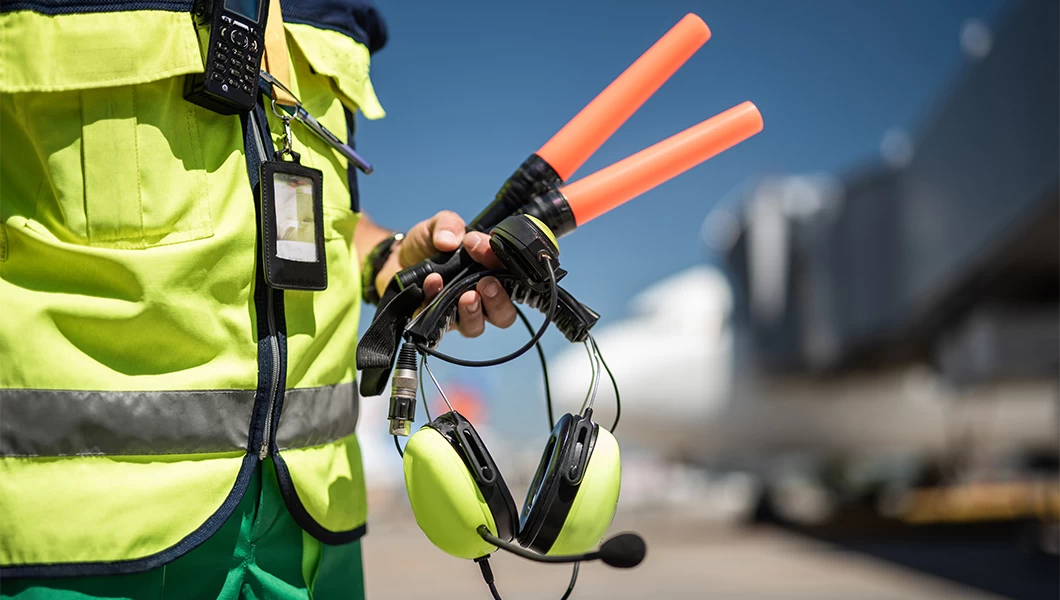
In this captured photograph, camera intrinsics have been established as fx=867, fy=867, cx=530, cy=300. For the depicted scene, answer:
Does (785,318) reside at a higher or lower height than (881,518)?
higher

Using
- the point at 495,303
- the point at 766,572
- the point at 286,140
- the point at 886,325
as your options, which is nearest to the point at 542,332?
the point at 495,303

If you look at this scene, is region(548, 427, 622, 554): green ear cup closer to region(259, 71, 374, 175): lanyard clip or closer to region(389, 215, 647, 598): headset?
region(389, 215, 647, 598): headset

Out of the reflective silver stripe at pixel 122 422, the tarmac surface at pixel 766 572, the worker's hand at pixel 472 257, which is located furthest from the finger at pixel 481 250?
the tarmac surface at pixel 766 572

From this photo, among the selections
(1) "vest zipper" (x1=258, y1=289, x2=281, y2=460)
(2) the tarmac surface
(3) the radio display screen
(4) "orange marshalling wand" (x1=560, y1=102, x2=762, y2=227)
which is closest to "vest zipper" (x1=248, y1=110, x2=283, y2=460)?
(1) "vest zipper" (x1=258, y1=289, x2=281, y2=460)

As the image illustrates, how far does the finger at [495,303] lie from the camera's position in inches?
48.2

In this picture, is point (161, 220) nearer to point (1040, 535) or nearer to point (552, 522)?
point (552, 522)

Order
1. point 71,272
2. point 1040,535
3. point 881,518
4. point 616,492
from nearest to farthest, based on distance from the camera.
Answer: point 71,272 < point 616,492 < point 1040,535 < point 881,518

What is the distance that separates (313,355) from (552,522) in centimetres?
38

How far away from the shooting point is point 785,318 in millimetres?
12359

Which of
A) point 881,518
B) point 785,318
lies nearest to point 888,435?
point 881,518

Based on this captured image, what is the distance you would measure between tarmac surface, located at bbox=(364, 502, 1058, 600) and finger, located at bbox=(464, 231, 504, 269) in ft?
15.5

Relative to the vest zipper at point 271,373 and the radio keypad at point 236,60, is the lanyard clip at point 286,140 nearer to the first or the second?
the radio keypad at point 236,60

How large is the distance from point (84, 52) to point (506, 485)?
69cm

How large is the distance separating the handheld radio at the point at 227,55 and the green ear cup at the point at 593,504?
23.7 inches
